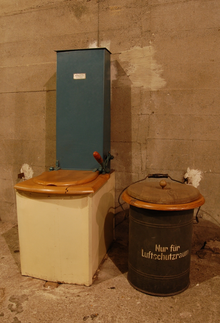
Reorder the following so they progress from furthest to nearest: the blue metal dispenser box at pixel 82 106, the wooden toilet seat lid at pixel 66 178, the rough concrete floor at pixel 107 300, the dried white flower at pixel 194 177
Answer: the dried white flower at pixel 194 177 < the blue metal dispenser box at pixel 82 106 < the wooden toilet seat lid at pixel 66 178 < the rough concrete floor at pixel 107 300

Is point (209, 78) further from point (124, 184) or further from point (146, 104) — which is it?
point (124, 184)

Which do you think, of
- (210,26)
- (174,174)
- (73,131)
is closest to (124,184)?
(174,174)

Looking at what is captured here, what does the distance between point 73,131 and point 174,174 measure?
107 centimetres

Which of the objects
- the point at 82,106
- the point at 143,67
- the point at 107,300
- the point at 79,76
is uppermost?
the point at 143,67

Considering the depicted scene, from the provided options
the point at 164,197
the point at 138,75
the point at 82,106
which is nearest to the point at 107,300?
the point at 164,197

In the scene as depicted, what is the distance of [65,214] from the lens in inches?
72.9

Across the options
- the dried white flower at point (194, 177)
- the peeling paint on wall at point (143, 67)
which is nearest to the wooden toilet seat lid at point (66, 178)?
the dried white flower at point (194, 177)

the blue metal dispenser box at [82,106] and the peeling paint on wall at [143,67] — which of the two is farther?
the peeling paint on wall at [143,67]

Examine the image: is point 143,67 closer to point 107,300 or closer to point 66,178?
point 66,178

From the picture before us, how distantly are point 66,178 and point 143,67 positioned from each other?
1340 mm

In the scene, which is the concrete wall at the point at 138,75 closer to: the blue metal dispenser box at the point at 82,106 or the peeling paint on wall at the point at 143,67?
the peeling paint on wall at the point at 143,67

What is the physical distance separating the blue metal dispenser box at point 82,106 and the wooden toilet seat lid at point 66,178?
0.48ft

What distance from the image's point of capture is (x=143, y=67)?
2.46 m

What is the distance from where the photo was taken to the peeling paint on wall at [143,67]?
2428mm
